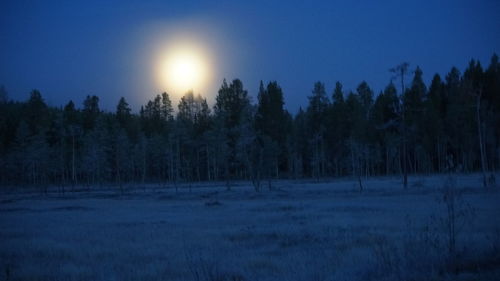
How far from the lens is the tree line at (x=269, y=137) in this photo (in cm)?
6003

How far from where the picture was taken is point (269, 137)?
52.6 metres

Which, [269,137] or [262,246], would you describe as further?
[269,137]

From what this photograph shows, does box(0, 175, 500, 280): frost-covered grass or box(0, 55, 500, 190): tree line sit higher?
box(0, 55, 500, 190): tree line

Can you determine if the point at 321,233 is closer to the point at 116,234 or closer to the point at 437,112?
the point at 116,234

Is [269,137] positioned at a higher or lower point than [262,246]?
higher

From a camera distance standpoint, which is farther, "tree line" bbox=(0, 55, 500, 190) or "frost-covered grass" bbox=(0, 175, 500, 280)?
"tree line" bbox=(0, 55, 500, 190)

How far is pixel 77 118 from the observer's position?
8288cm

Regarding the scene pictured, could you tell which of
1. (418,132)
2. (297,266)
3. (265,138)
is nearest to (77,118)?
(265,138)

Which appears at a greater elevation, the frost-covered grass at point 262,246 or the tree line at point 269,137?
the tree line at point 269,137

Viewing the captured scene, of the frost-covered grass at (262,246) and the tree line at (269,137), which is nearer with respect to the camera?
the frost-covered grass at (262,246)

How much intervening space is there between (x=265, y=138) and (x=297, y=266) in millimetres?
41044

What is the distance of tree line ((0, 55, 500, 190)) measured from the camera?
6003cm

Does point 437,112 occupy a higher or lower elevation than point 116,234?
higher

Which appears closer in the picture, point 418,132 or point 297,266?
point 297,266
